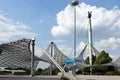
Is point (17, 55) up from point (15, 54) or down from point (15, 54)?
down

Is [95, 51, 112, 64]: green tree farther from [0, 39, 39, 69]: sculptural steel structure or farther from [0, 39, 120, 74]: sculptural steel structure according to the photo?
[0, 39, 39, 69]: sculptural steel structure

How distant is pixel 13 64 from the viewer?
9800 cm

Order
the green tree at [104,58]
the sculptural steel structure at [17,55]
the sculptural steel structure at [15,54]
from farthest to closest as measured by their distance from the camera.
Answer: the sculptural steel structure at [15,54]
the sculptural steel structure at [17,55]
the green tree at [104,58]

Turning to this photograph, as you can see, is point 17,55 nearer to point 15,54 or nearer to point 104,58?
point 15,54

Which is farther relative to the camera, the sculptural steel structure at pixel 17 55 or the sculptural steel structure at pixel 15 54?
the sculptural steel structure at pixel 15 54

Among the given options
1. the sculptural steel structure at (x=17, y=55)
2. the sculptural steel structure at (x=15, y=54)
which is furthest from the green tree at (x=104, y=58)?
the sculptural steel structure at (x=15, y=54)

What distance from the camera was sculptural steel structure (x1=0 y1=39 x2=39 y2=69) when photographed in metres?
94.6

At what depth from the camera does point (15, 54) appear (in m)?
96.8

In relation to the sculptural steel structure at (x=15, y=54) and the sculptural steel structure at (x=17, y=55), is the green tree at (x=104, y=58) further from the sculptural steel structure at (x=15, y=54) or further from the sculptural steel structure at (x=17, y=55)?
the sculptural steel structure at (x=15, y=54)

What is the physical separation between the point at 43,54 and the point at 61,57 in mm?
14368

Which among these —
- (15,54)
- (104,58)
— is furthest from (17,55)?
(104,58)

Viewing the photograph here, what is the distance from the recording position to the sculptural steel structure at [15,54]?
310 feet

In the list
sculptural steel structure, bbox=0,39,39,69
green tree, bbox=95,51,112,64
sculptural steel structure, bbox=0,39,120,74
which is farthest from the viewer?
sculptural steel structure, bbox=0,39,39,69

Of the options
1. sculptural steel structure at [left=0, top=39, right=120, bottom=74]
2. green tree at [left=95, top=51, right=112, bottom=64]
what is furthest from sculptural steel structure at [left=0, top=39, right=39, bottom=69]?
green tree at [left=95, top=51, right=112, bottom=64]
